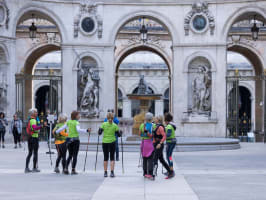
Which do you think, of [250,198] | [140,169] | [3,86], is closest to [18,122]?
[3,86]

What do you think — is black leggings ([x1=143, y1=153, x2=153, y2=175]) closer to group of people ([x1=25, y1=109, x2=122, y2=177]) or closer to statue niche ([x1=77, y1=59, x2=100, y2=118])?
group of people ([x1=25, y1=109, x2=122, y2=177])

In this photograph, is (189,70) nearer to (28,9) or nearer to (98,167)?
(28,9)

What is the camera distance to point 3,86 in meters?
26.6

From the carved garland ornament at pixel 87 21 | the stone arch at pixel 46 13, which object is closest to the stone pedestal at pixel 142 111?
the carved garland ornament at pixel 87 21

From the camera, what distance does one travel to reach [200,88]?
2916 cm

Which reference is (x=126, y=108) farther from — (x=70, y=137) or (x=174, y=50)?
(x=70, y=137)

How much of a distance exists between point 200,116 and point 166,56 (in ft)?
34.6

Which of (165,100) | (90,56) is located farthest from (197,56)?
(165,100)

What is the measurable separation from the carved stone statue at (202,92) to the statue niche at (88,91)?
4.91m

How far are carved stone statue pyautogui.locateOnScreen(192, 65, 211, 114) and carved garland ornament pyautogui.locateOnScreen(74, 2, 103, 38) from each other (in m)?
5.44

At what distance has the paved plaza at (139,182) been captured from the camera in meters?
10.9

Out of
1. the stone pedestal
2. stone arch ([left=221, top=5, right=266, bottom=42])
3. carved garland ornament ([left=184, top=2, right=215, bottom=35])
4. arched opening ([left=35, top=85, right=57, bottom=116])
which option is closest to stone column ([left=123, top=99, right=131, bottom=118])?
arched opening ([left=35, top=85, right=57, bottom=116])

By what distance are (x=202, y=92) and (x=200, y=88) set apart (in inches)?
8.8

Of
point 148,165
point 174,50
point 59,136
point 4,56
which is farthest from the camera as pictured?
point 174,50
